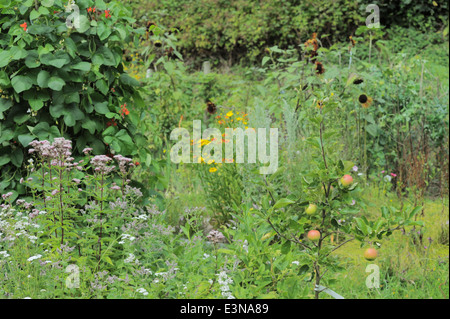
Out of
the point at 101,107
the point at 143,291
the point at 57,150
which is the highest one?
the point at 101,107

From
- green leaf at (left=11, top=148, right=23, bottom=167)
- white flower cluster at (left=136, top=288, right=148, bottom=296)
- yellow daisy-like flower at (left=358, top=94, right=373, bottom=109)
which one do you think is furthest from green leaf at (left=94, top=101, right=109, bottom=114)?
yellow daisy-like flower at (left=358, top=94, right=373, bottom=109)

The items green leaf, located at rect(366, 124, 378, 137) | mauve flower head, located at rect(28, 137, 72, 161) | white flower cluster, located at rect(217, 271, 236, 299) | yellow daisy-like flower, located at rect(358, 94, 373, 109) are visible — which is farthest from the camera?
green leaf, located at rect(366, 124, 378, 137)

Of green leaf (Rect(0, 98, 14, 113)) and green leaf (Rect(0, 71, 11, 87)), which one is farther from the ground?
green leaf (Rect(0, 71, 11, 87))

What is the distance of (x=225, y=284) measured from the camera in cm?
207

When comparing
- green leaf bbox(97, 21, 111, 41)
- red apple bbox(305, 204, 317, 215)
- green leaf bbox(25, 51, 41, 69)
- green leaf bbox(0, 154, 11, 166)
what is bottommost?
red apple bbox(305, 204, 317, 215)

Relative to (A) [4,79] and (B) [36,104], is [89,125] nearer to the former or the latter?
(B) [36,104]

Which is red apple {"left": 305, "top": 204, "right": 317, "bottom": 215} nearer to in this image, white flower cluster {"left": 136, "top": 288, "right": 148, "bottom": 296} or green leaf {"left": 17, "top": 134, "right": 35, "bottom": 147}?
white flower cluster {"left": 136, "top": 288, "right": 148, "bottom": 296}

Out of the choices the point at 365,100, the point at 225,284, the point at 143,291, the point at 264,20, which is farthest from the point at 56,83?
the point at 264,20

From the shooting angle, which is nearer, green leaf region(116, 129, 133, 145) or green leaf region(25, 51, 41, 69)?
green leaf region(25, 51, 41, 69)

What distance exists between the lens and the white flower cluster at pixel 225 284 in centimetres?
207

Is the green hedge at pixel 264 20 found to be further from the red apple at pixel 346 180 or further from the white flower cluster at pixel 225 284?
the red apple at pixel 346 180

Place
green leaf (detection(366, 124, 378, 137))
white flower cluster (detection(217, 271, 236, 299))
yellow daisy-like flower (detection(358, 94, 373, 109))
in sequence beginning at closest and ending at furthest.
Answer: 1. white flower cluster (detection(217, 271, 236, 299))
2. yellow daisy-like flower (detection(358, 94, 373, 109))
3. green leaf (detection(366, 124, 378, 137))

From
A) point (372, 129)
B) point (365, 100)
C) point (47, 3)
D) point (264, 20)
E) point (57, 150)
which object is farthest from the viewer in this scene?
point (264, 20)

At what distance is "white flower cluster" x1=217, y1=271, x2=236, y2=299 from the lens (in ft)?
6.78
